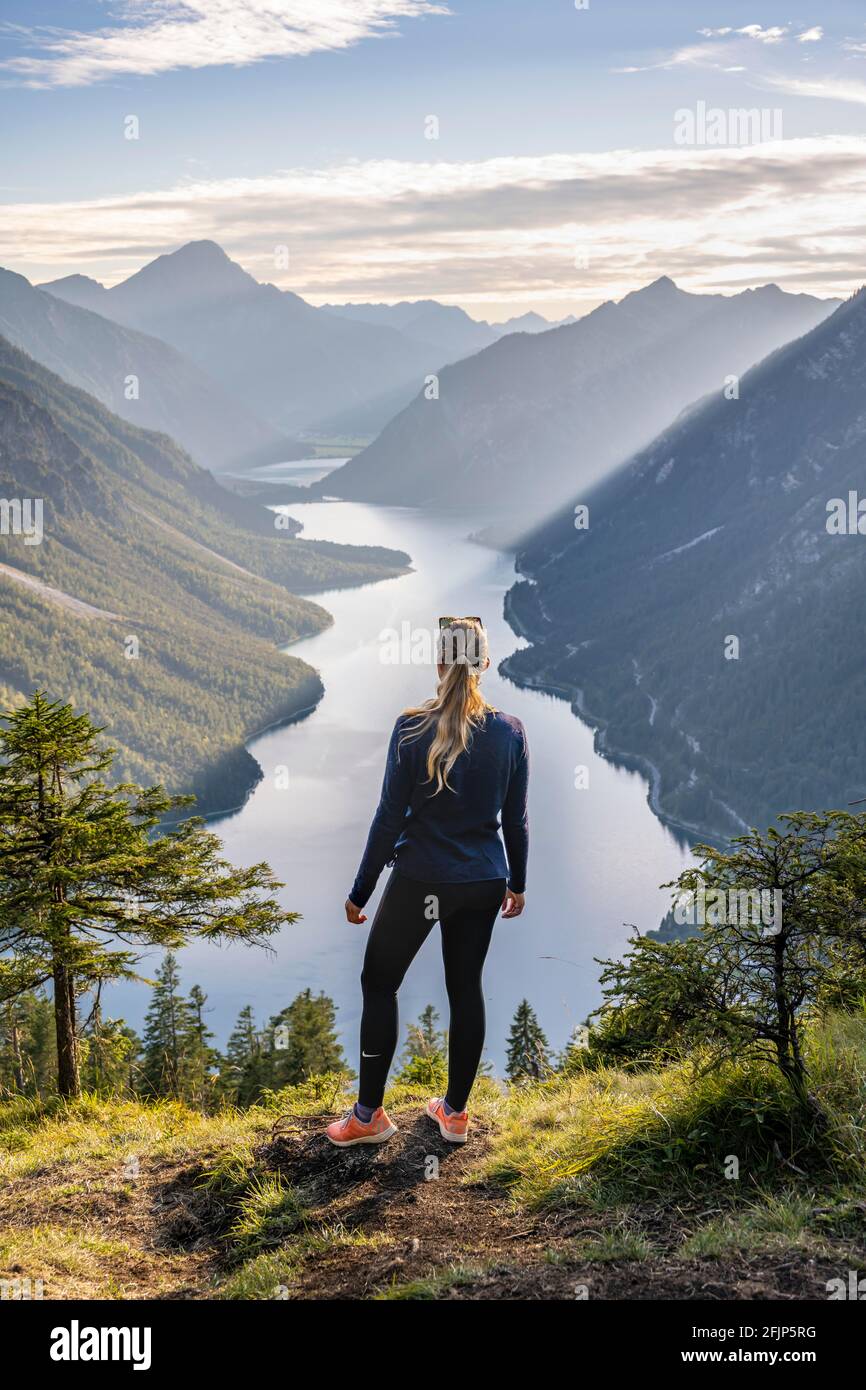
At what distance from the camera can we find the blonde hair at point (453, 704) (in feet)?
19.5

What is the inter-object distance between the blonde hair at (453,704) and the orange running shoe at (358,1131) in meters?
2.27

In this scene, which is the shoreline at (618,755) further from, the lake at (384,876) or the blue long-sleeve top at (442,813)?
the blue long-sleeve top at (442,813)

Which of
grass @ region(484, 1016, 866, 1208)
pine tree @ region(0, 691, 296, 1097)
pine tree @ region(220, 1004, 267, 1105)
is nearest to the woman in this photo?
grass @ region(484, 1016, 866, 1208)

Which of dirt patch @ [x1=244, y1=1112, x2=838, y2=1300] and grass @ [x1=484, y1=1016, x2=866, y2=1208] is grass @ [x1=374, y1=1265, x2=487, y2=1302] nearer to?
dirt patch @ [x1=244, y1=1112, x2=838, y2=1300]

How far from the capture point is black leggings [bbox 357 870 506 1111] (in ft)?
20.3

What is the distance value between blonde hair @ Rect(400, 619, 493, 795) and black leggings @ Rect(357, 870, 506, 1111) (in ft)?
2.07

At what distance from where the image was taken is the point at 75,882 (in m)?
9.72

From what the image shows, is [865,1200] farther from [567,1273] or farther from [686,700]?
[686,700]

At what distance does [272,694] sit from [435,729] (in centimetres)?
17429

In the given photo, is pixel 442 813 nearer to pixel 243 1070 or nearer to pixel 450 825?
pixel 450 825

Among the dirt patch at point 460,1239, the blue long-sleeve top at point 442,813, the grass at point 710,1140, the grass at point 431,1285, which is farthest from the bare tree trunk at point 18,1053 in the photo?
the grass at point 431,1285

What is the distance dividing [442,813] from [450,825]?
0.28ft

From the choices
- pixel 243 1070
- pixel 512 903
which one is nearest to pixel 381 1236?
pixel 512 903

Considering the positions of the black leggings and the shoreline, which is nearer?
the black leggings
